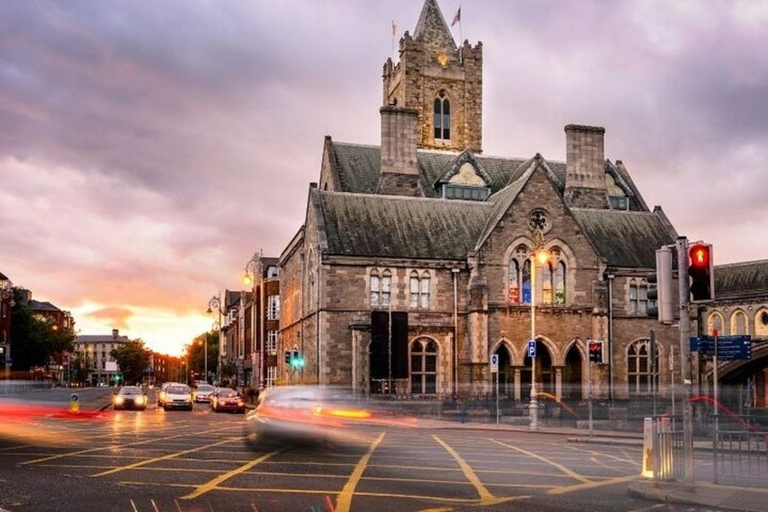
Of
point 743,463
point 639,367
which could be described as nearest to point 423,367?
point 639,367

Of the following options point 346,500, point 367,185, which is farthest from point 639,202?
point 346,500

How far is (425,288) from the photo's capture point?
4897 cm

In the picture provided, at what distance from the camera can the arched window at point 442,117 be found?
69.4 metres

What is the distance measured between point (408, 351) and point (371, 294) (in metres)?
3.52

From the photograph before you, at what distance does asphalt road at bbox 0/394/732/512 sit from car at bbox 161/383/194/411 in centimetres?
2559

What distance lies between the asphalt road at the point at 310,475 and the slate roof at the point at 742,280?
2628 cm

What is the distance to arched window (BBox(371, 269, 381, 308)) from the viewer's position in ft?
157

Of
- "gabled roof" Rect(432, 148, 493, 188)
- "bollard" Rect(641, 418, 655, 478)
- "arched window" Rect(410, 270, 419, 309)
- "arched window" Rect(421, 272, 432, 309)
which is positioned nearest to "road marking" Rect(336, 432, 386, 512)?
"bollard" Rect(641, 418, 655, 478)

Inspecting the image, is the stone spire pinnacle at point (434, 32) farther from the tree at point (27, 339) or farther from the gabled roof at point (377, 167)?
the tree at point (27, 339)

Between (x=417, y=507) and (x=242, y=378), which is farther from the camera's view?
(x=242, y=378)

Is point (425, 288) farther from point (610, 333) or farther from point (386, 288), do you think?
point (610, 333)

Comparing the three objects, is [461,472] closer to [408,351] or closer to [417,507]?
[417,507]

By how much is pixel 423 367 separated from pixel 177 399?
1491 cm

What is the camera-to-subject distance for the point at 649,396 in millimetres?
50469
